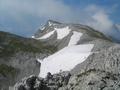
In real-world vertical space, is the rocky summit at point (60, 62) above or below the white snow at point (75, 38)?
below

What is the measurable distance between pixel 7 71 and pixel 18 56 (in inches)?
546

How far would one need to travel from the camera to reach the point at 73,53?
121688mm

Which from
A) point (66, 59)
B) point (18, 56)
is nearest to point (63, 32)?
point (18, 56)

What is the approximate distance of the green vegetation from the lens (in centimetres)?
11981

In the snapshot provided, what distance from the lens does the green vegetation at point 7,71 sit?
11981 centimetres

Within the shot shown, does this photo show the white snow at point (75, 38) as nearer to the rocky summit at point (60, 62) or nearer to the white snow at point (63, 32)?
the rocky summit at point (60, 62)

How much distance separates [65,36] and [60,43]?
4241 millimetres

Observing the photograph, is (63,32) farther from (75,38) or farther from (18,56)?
(18,56)

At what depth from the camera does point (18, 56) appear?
134 meters

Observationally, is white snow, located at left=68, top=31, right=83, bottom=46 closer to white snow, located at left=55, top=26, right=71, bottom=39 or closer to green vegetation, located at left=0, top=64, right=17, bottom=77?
white snow, located at left=55, top=26, right=71, bottom=39

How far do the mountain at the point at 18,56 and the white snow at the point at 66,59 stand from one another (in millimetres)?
3269

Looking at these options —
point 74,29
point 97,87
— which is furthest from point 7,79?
point 97,87

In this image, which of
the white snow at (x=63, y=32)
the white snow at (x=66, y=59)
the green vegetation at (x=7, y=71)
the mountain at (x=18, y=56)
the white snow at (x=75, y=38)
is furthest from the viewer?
the white snow at (x=63, y=32)

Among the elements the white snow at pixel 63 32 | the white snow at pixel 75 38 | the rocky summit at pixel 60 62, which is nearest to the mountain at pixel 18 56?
the rocky summit at pixel 60 62
